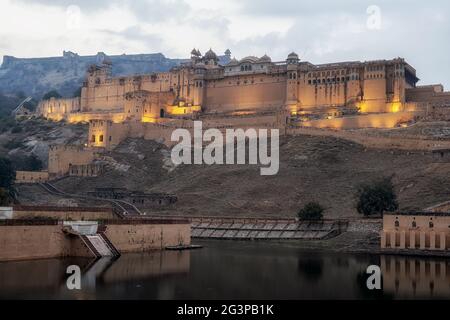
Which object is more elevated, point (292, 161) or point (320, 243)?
point (292, 161)

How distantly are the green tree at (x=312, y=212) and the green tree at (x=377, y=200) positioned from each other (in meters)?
3.31

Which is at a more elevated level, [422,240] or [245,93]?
[245,93]

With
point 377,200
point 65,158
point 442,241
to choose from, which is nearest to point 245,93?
point 65,158

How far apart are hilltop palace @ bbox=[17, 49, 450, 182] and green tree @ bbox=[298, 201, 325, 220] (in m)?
29.1

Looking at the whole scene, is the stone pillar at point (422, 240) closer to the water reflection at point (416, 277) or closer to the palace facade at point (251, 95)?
the water reflection at point (416, 277)

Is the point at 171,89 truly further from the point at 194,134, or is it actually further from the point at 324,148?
the point at 324,148

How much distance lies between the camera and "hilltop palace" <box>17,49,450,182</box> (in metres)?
90.1

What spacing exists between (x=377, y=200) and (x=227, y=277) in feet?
92.6

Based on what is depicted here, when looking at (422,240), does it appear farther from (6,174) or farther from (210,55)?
(210,55)

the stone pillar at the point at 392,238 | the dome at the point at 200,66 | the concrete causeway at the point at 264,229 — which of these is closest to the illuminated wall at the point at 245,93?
the dome at the point at 200,66

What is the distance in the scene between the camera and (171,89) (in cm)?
11275

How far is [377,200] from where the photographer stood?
59.5 m

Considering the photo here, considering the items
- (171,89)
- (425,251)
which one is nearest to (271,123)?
(171,89)
